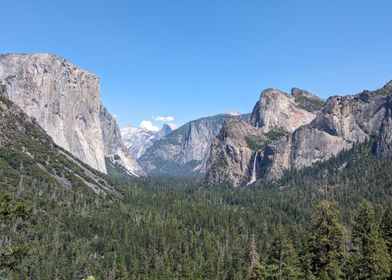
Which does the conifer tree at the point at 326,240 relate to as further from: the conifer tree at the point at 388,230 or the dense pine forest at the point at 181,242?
the conifer tree at the point at 388,230

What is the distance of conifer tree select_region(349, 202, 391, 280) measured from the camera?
5078 cm

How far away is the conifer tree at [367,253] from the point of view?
5078 centimetres

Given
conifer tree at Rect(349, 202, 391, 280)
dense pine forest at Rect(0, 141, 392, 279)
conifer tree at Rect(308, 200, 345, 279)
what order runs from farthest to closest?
dense pine forest at Rect(0, 141, 392, 279), conifer tree at Rect(308, 200, 345, 279), conifer tree at Rect(349, 202, 391, 280)

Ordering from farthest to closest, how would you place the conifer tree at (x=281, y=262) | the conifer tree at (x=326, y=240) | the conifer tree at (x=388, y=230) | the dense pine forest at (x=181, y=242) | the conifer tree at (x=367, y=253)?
the conifer tree at (x=281, y=262), the conifer tree at (x=388, y=230), the dense pine forest at (x=181, y=242), the conifer tree at (x=326, y=240), the conifer tree at (x=367, y=253)

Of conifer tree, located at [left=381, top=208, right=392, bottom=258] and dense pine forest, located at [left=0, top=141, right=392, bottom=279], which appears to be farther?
conifer tree, located at [left=381, top=208, right=392, bottom=258]

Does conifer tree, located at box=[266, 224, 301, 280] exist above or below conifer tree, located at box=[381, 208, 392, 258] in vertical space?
below

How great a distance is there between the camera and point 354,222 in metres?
57.0

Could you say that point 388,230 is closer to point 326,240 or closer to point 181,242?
point 326,240

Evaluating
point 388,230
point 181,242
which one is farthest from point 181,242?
point 388,230

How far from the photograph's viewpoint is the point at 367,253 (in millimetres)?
51875

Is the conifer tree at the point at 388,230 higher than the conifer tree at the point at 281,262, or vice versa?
the conifer tree at the point at 388,230

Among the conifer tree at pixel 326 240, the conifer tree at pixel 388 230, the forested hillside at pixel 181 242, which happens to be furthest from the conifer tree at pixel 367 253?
the conifer tree at pixel 388 230

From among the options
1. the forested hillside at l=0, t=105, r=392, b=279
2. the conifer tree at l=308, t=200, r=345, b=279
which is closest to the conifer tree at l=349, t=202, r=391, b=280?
the forested hillside at l=0, t=105, r=392, b=279

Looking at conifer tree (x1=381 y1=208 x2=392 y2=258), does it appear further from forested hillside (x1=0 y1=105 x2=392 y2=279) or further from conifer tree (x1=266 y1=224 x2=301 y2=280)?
conifer tree (x1=266 y1=224 x2=301 y2=280)
